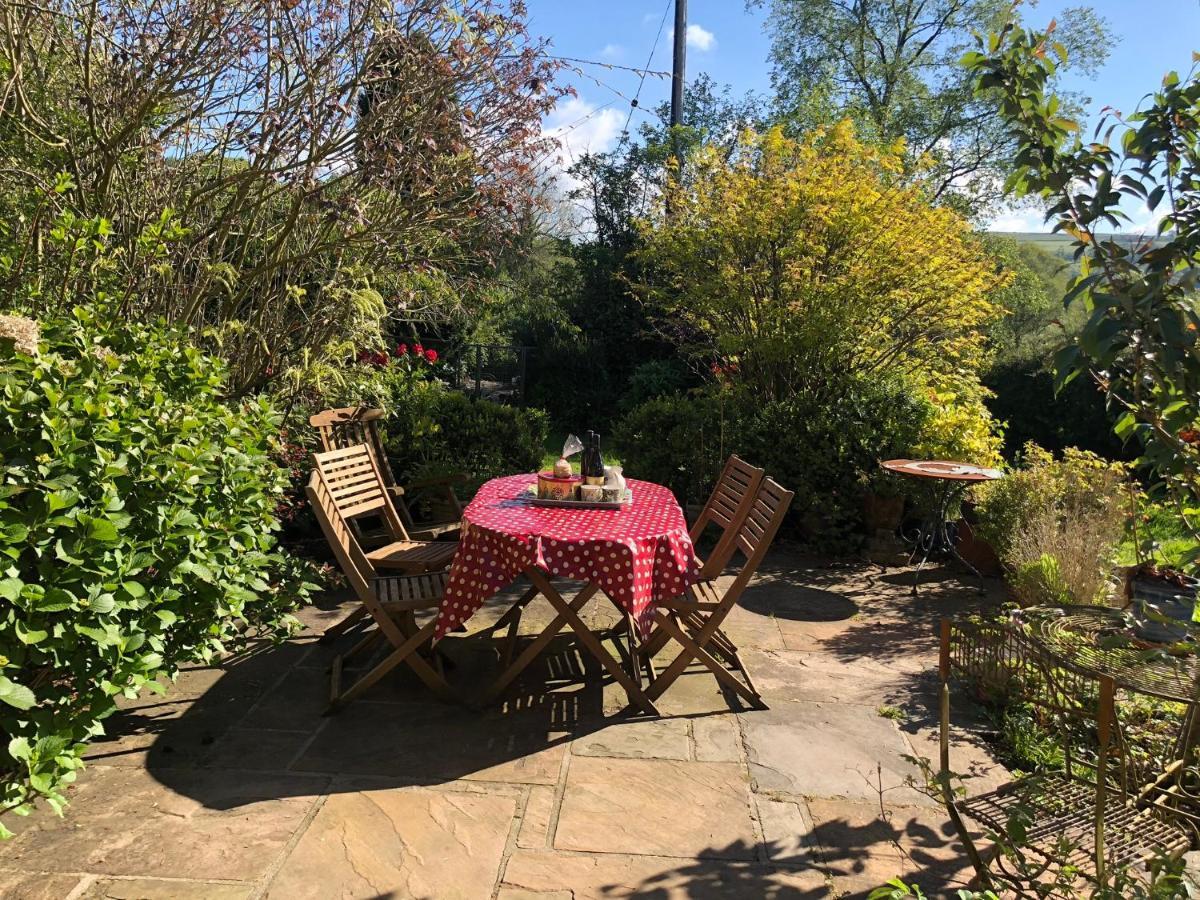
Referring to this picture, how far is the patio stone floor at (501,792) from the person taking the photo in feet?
8.30

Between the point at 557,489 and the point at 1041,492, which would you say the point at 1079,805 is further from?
the point at 1041,492

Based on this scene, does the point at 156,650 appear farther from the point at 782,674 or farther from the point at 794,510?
the point at 794,510

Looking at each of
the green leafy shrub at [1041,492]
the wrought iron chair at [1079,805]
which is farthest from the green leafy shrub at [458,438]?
the wrought iron chair at [1079,805]

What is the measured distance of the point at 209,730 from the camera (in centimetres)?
343

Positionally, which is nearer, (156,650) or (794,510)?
(156,650)

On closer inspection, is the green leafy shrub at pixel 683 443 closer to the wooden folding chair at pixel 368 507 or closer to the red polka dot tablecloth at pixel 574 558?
the wooden folding chair at pixel 368 507

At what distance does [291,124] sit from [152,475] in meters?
2.46

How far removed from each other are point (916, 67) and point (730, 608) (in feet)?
75.1

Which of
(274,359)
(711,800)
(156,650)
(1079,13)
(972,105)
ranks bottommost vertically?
→ (711,800)

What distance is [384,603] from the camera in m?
3.64

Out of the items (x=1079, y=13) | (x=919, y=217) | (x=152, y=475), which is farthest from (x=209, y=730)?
(x=1079, y=13)

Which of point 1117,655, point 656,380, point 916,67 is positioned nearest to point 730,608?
point 1117,655

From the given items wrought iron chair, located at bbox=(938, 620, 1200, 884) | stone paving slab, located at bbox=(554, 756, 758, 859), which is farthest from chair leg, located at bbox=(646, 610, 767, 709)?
wrought iron chair, located at bbox=(938, 620, 1200, 884)

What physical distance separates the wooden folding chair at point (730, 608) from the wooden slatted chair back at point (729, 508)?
0.04 meters
